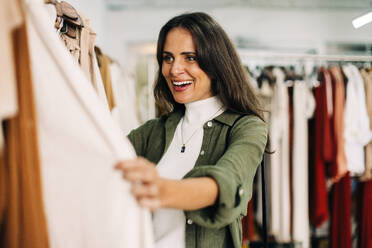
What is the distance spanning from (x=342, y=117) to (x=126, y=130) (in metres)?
1.31

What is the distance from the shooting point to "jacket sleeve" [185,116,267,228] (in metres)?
0.63

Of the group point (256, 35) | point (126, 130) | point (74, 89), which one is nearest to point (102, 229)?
point (74, 89)

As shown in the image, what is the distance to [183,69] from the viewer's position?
0.99 metres

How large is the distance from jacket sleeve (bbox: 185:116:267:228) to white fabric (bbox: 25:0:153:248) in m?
0.17

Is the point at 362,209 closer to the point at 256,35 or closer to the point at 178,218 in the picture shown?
the point at 178,218

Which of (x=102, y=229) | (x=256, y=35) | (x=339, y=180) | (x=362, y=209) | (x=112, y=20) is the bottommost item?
(x=362, y=209)

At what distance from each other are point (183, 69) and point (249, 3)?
9.31 feet

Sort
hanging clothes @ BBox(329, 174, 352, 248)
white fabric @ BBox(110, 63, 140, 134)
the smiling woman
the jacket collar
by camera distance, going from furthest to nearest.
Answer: hanging clothes @ BBox(329, 174, 352, 248) < white fabric @ BBox(110, 63, 140, 134) < the jacket collar < the smiling woman

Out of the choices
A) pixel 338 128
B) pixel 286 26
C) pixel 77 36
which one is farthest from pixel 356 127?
pixel 286 26

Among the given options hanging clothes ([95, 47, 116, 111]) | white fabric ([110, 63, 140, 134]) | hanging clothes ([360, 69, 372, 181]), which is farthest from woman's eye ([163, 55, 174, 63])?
hanging clothes ([360, 69, 372, 181])

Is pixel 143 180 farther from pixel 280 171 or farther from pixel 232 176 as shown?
pixel 280 171

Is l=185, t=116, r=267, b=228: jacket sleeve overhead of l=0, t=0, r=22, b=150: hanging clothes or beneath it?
beneath

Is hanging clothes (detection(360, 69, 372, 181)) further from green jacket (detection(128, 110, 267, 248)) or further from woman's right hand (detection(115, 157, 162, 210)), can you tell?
woman's right hand (detection(115, 157, 162, 210))

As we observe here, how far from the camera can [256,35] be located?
11.5 feet
